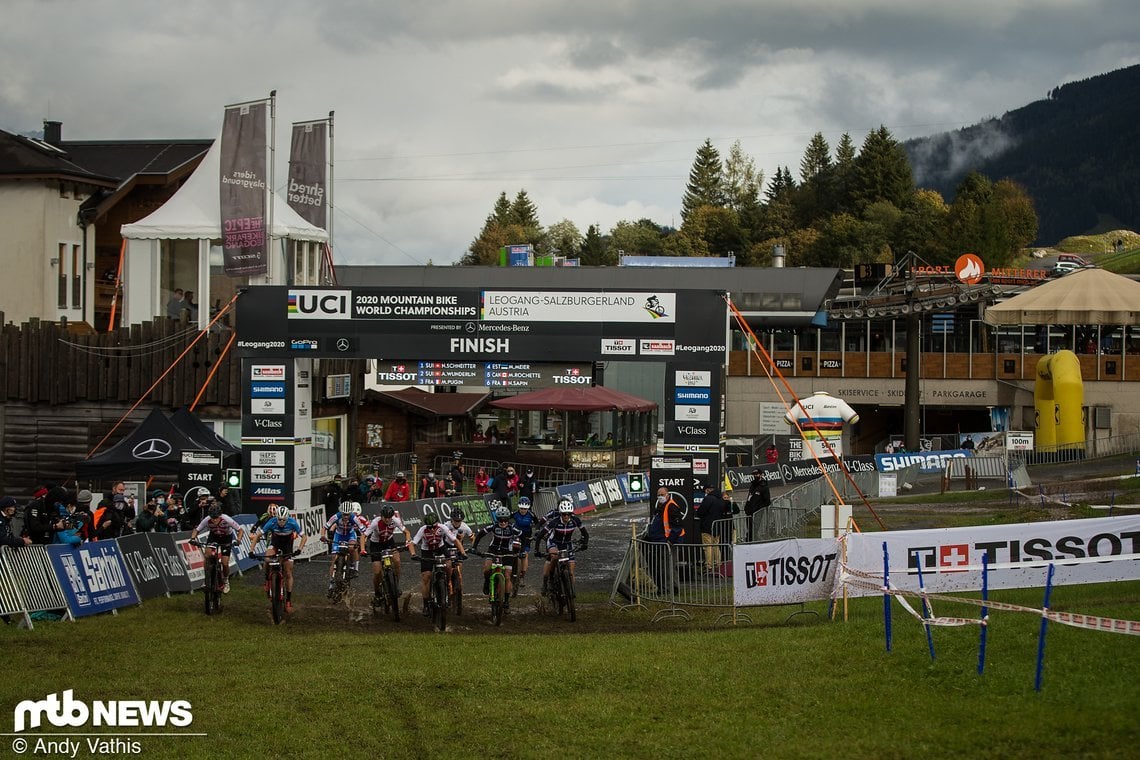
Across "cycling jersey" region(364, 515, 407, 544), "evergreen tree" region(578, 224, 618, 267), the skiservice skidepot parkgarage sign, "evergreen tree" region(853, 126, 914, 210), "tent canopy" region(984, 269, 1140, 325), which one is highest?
"evergreen tree" region(853, 126, 914, 210)

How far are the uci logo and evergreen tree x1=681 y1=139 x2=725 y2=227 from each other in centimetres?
11735

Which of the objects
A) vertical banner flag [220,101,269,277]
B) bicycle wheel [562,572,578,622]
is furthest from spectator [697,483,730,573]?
vertical banner flag [220,101,269,277]

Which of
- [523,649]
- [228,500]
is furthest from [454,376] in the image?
[523,649]

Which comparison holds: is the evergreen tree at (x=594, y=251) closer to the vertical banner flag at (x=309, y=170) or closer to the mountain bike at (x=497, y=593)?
the vertical banner flag at (x=309, y=170)

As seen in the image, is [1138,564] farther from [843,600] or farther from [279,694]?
[279,694]

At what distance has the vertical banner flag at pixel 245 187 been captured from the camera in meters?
28.9

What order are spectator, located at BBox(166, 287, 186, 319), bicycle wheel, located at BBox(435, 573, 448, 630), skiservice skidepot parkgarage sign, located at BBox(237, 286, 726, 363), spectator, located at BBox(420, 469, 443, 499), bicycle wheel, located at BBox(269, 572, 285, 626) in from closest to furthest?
1. bicycle wheel, located at BBox(435, 573, 448, 630)
2. bicycle wheel, located at BBox(269, 572, 285, 626)
3. skiservice skidepot parkgarage sign, located at BBox(237, 286, 726, 363)
4. spectator, located at BBox(420, 469, 443, 499)
5. spectator, located at BBox(166, 287, 186, 319)

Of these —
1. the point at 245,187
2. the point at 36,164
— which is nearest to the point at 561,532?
the point at 245,187

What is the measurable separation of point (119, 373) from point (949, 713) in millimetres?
27995

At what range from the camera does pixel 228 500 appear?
25000 millimetres

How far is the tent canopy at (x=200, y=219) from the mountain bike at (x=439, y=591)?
59.0 ft

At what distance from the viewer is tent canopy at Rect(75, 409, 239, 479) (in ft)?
83.8

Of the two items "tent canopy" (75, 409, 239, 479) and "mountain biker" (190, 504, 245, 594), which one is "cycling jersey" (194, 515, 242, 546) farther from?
"tent canopy" (75, 409, 239, 479)

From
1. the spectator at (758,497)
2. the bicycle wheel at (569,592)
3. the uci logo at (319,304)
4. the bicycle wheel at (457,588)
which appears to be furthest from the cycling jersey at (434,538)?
the spectator at (758,497)
